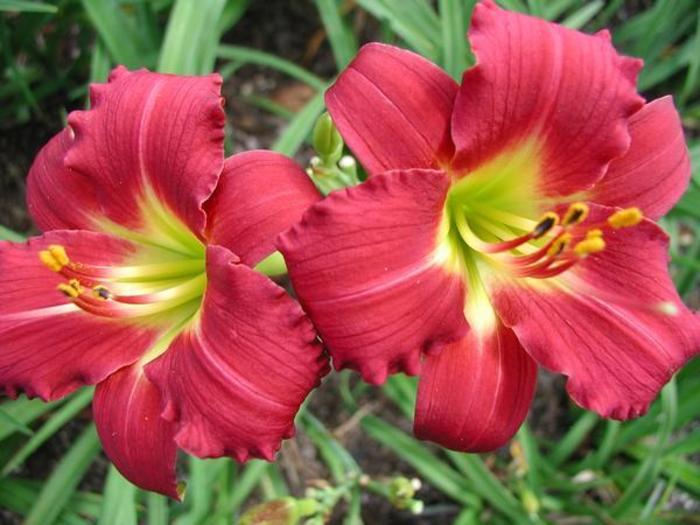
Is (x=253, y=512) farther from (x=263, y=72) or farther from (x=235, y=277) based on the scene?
(x=263, y=72)

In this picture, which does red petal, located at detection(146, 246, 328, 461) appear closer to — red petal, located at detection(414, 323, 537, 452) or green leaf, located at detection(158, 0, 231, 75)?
red petal, located at detection(414, 323, 537, 452)

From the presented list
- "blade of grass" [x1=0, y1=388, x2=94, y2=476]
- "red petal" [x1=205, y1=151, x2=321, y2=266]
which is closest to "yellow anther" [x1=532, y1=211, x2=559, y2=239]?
"red petal" [x1=205, y1=151, x2=321, y2=266]

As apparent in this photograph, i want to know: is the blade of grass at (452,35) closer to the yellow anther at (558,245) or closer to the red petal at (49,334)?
the yellow anther at (558,245)

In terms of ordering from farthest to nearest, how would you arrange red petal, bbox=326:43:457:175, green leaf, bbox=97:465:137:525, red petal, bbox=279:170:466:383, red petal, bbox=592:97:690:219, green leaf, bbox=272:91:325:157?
green leaf, bbox=272:91:325:157 < green leaf, bbox=97:465:137:525 < red petal, bbox=592:97:690:219 < red petal, bbox=326:43:457:175 < red petal, bbox=279:170:466:383

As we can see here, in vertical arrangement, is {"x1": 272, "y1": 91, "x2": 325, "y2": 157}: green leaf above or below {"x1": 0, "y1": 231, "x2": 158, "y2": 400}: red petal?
above

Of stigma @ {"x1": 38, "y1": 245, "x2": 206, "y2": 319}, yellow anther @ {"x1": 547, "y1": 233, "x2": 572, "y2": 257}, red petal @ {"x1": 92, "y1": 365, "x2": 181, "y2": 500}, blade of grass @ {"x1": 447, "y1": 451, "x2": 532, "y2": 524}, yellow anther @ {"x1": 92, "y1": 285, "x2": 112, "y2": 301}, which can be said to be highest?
yellow anther @ {"x1": 547, "y1": 233, "x2": 572, "y2": 257}

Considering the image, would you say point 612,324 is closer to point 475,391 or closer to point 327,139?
point 475,391

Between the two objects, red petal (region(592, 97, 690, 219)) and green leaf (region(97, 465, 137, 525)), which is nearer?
red petal (region(592, 97, 690, 219))

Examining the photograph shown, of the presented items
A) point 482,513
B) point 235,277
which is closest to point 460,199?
point 235,277
